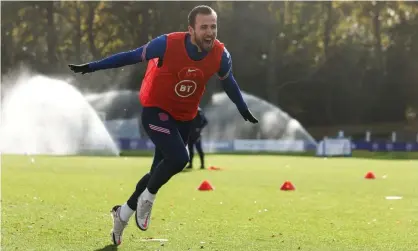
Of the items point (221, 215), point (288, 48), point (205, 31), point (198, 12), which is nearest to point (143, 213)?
point (205, 31)

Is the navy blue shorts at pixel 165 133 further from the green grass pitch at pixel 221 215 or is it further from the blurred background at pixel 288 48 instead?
the blurred background at pixel 288 48

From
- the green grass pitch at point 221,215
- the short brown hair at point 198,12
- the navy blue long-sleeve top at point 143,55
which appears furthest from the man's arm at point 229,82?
the green grass pitch at point 221,215

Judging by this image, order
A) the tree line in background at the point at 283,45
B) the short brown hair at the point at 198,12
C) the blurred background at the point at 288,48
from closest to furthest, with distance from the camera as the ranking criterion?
the short brown hair at the point at 198,12
the blurred background at the point at 288,48
the tree line in background at the point at 283,45

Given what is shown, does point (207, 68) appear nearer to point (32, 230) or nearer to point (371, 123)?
point (32, 230)

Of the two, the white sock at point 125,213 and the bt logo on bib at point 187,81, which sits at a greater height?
the bt logo on bib at point 187,81

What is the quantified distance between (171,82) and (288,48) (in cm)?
5417

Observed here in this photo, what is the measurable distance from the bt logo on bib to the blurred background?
47.6 metres

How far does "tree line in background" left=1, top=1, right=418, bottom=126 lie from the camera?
56.5m

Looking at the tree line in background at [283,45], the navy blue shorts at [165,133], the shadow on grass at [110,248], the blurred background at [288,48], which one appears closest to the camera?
the shadow on grass at [110,248]

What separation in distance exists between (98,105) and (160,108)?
4265 cm

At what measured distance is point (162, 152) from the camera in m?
6.92

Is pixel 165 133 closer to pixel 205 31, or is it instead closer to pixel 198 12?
pixel 205 31

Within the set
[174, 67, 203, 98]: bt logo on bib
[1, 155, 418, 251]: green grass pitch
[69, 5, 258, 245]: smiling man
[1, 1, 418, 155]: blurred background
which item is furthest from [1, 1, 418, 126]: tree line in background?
[174, 67, 203, 98]: bt logo on bib

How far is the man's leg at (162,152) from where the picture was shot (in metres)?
Answer: 6.80
